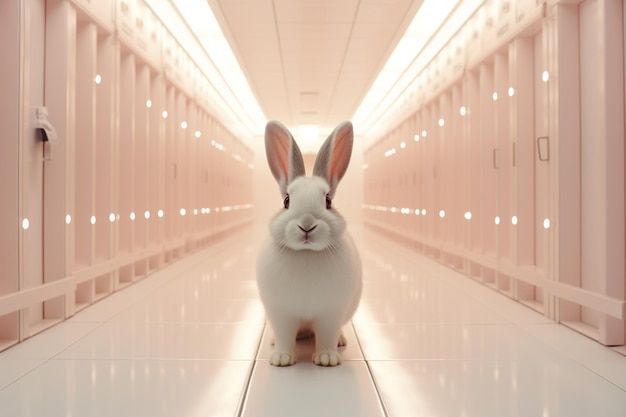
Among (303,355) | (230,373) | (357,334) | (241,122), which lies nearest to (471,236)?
(357,334)

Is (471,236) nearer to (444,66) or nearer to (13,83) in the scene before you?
(444,66)

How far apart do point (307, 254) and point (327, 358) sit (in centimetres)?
55

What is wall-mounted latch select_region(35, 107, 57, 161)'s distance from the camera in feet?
10.7

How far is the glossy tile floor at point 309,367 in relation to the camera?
2.04m

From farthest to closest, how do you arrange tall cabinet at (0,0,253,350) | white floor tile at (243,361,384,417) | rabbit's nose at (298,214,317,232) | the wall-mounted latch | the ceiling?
the ceiling < the wall-mounted latch < tall cabinet at (0,0,253,350) < rabbit's nose at (298,214,317,232) < white floor tile at (243,361,384,417)

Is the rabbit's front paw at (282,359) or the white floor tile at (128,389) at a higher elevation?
the rabbit's front paw at (282,359)

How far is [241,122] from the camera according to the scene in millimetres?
14938

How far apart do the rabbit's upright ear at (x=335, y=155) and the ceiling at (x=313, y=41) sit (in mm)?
4060

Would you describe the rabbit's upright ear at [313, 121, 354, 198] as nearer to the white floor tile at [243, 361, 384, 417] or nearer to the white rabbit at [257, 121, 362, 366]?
the white rabbit at [257, 121, 362, 366]

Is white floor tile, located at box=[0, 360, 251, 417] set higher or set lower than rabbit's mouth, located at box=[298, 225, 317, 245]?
lower

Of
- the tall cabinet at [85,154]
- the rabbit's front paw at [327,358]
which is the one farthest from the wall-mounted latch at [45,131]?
the rabbit's front paw at [327,358]

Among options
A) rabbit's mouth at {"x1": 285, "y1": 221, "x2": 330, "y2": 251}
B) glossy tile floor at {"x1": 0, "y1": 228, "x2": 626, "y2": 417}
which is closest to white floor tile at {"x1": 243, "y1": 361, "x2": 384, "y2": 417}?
glossy tile floor at {"x1": 0, "y1": 228, "x2": 626, "y2": 417}

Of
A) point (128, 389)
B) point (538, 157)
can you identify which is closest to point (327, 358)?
point (128, 389)

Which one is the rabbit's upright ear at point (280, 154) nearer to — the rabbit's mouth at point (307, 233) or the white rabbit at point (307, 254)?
the white rabbit at point (307, 254)
